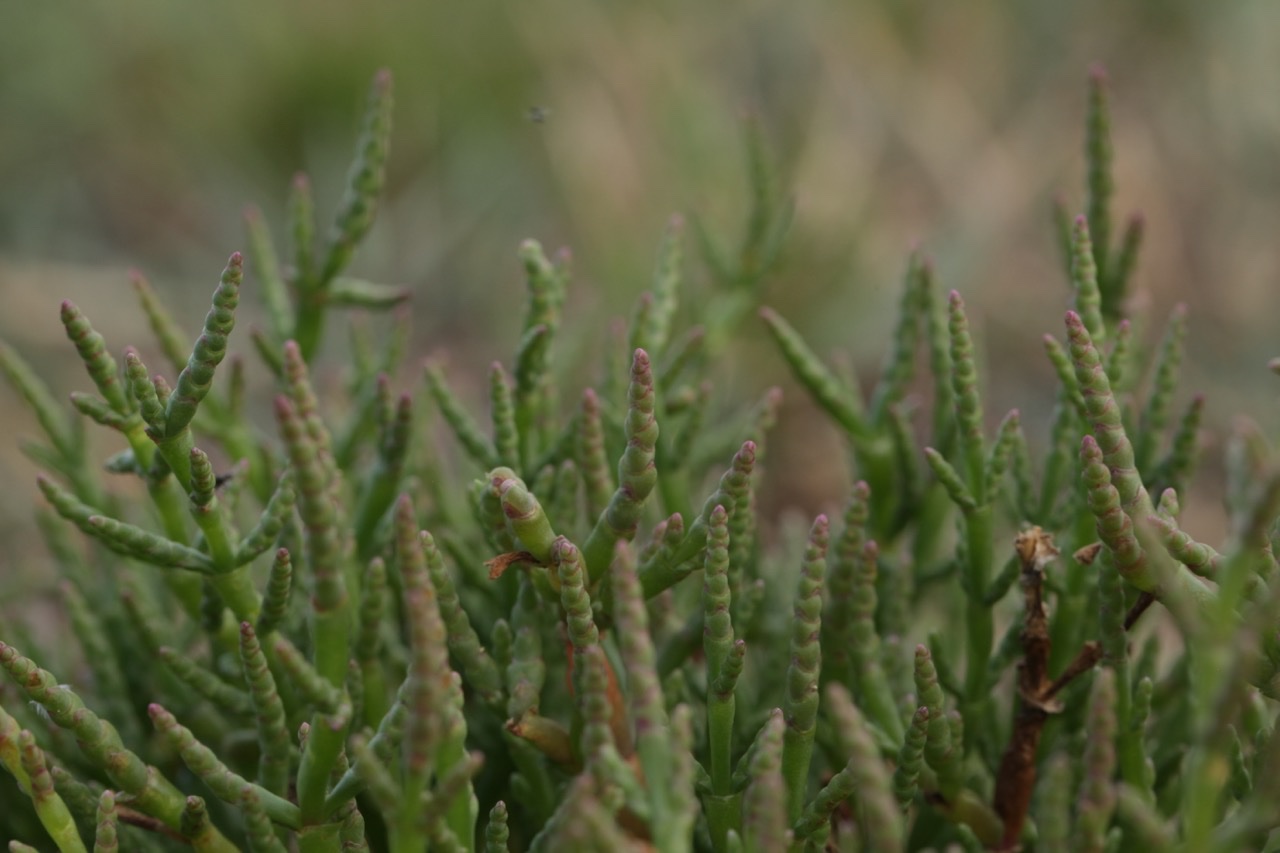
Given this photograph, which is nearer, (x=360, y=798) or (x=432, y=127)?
(x=360, y=798)

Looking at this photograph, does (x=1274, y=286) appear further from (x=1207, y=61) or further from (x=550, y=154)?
(x=550, y=154)

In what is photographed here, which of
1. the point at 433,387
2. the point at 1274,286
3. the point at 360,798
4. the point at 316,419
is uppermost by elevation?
the point at 1274,286

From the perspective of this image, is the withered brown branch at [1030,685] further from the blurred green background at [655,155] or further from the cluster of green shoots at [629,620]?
the blurred green background at [655,155]

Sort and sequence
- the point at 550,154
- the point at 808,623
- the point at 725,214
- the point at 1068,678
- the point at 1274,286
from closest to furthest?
the point at 808,623
the point at 1068,678
the point at 725,214
the point at 1274,286
the point at 550,154

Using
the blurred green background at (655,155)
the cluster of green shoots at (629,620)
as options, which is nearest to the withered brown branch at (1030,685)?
the cluster of green shoots at (629,620)

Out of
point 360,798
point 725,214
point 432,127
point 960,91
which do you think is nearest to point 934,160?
point 960,91

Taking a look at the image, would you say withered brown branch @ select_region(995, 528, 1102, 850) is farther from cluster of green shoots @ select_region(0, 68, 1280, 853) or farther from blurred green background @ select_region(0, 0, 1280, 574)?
blurred green background @ select_region(0, 0, 1280, 574)

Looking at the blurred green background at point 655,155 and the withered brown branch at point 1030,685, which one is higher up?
the blurred green background at point 655,155

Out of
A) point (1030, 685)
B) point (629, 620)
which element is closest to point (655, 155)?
point (1030, 685)
